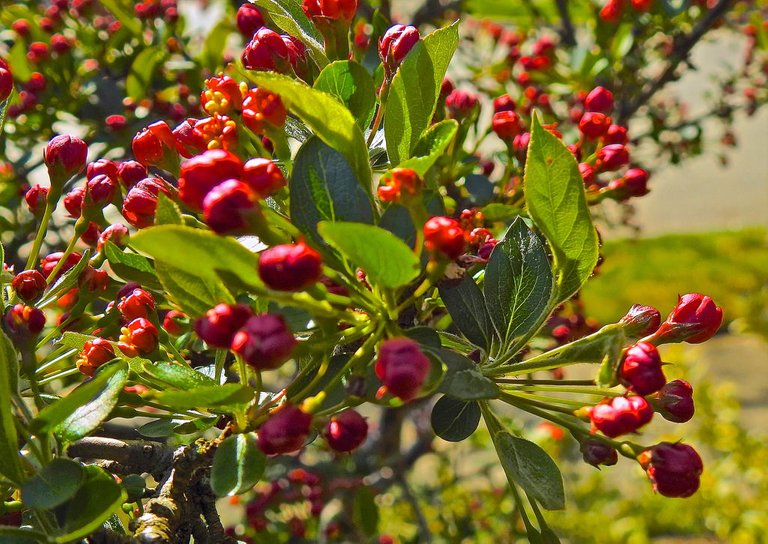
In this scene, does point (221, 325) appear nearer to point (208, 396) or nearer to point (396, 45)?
point (208, 396)

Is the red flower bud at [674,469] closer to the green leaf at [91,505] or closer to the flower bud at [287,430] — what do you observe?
the flower bud at [287,430]

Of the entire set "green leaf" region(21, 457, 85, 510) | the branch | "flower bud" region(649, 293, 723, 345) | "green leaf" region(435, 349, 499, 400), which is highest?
"green leaf" region(435, 349, 499, 400)

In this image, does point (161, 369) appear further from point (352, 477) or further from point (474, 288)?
point (352, 477)

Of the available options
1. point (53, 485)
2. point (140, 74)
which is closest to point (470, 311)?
point (53, 485)

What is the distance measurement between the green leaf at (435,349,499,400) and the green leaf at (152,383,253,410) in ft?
0.49

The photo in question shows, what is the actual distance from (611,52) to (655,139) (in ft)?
1.19

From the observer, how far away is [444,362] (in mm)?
562

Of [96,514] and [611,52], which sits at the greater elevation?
[96,514]

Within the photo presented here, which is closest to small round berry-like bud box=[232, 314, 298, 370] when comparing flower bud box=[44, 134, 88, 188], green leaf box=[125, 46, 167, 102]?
flower bud box=[44, 134, 88, 188]

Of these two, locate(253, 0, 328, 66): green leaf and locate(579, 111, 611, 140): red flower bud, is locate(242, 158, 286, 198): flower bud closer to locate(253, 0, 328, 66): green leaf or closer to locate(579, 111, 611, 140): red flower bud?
locate(253, 0, 328, 66): green leaf

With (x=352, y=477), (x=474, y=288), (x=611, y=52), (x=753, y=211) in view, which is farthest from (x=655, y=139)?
(x=753, y=211)

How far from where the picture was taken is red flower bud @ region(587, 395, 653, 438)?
0.58m

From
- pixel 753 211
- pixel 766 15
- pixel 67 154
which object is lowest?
pixel 753 211

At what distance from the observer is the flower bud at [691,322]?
694mm
